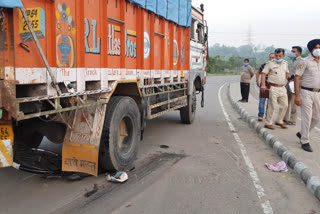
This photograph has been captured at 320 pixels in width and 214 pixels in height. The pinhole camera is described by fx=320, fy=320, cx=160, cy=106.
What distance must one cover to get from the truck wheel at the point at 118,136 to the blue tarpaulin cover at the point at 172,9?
1626 millimetres

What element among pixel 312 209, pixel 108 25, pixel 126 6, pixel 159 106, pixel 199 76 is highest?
pixel 126 6

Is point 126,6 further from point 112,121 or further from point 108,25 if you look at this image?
point 112,121

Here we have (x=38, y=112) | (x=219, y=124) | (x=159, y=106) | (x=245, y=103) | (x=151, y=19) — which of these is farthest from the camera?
(x=245, y=103)

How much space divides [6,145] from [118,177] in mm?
1665

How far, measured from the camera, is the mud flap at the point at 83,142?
13.1ft

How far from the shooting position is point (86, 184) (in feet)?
13.6

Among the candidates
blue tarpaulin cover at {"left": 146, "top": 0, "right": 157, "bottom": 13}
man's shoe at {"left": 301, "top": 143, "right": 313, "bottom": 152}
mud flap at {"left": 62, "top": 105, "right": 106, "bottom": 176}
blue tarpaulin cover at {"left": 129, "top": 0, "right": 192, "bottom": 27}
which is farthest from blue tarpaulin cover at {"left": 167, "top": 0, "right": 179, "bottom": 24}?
man's shoe at {"left": 301, "top": 143, "right": 313, "bottom": 152}

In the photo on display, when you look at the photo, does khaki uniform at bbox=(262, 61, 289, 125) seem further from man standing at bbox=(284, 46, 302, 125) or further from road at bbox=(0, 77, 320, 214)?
road at bbox=(0, 77, 320, 214)

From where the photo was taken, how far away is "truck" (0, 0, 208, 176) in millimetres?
2861

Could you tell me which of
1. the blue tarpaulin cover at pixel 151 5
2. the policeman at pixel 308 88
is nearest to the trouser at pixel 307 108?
the policeman at pixel 308 88

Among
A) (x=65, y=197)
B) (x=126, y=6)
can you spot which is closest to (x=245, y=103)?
(x=126, y=6)

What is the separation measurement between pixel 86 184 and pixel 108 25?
2111mm

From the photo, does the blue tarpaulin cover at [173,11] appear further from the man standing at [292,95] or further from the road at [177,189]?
the man standing at [292,95]

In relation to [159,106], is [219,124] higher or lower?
lower
